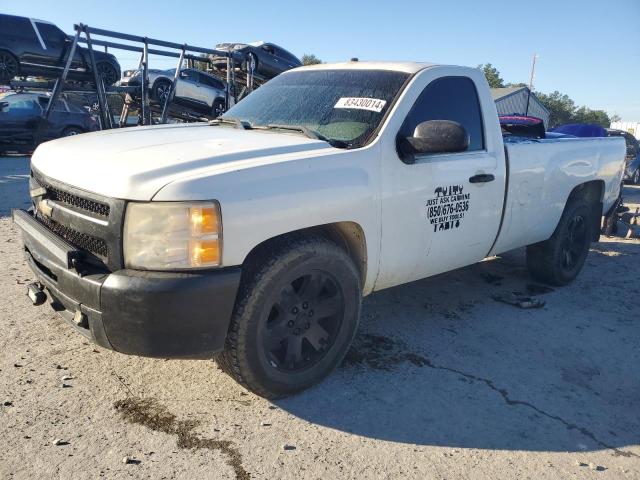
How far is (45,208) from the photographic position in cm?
279

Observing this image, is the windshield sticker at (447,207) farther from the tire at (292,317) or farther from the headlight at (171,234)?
the headlight at (171,234)

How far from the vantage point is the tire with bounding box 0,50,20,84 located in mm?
10500

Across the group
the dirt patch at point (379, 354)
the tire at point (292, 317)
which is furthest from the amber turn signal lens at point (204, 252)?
the dirt patch at point (379, 354)

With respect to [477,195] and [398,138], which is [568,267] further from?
[398,138]

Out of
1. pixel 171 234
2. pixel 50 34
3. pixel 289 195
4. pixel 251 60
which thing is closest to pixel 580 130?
pixel 251 60

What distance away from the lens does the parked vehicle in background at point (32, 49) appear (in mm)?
10414

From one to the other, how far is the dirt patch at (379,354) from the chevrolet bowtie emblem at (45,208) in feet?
6.23

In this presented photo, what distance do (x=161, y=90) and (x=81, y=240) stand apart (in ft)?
41.8

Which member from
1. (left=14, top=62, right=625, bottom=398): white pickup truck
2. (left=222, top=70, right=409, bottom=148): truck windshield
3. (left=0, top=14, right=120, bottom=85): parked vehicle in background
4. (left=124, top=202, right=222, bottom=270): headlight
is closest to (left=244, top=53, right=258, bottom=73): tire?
(left=0, top=14, right=120, bottom=85): parked vehicle in background

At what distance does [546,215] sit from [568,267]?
3.03ft

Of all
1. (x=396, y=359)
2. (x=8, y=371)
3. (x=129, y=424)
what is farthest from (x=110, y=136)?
(x=396, y=359)

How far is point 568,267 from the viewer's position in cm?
512

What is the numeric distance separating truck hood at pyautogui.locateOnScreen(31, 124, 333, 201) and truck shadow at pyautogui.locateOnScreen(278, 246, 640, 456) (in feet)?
4.38

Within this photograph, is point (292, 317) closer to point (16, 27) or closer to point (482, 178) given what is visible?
point (482, 178)
